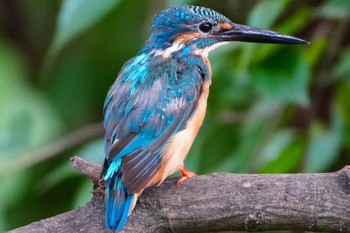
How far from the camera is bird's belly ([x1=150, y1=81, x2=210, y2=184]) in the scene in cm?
372

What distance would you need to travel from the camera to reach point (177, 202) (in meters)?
3.47

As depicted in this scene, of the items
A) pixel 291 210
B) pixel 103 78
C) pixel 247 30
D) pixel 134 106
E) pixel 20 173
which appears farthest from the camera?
pixel 103 78

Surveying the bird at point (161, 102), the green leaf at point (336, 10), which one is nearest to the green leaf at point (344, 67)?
the green leaf at point (336, 10)

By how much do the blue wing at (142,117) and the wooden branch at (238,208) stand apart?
0.08m

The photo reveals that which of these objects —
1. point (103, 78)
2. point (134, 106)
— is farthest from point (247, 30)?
point (103, 78)

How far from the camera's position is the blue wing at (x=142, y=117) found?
3523 millimetres

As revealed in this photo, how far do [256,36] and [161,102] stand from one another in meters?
0.54

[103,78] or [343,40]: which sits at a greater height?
[343,40]

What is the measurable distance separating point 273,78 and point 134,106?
747mm

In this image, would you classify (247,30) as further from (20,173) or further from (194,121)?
(20,173)

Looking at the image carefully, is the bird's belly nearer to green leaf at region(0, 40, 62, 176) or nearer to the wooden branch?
the wooden branch

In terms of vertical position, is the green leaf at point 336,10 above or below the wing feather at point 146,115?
above

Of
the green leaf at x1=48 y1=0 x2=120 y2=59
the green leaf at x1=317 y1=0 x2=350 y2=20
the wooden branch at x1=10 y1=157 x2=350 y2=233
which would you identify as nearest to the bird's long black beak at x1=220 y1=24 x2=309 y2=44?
the green leaf at x1=317 y1=0 x2=350 y2=20

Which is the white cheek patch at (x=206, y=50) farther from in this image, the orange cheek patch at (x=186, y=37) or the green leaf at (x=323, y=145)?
the green leaf at (x=323, y=145)
